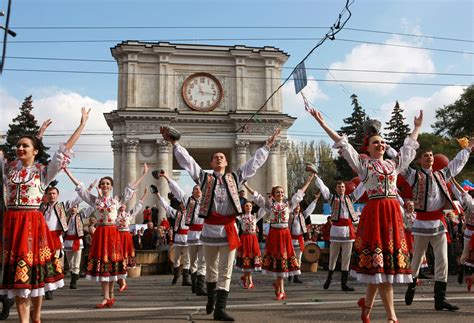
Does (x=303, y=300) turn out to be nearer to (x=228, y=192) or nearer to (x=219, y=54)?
(x=228, y=192)

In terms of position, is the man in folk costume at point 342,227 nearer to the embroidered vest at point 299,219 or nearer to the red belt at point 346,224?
the red belt at point 346,224

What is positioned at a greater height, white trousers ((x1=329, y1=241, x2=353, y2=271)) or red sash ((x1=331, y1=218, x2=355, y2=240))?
red sash ((x1=331, y1=218, x2=355, y2=240))

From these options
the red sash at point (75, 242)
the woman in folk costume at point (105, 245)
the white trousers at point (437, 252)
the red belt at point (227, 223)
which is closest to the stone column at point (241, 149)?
the red sash at point (75, 242)

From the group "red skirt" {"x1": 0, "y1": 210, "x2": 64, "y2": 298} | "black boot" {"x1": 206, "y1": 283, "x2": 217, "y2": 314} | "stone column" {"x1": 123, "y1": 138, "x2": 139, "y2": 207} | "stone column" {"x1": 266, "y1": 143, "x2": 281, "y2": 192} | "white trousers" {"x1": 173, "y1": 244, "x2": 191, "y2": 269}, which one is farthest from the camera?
"stone column" {"x1": 266, "y1": 143, "x2": 281, "y2": 192}

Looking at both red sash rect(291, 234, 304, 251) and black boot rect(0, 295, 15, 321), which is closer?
black boot rect(0, 295, 15, 321)

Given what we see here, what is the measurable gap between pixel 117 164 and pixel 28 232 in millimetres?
28702

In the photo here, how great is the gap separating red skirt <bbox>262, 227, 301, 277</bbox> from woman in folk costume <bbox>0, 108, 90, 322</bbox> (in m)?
4.40

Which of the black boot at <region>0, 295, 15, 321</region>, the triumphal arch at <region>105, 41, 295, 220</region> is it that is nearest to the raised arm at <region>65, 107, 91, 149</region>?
the black boot at <region>0, 295, 15, 321</region>

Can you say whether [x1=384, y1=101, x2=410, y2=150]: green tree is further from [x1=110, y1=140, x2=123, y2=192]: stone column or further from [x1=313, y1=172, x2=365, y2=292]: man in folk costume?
[x1=313, y1=172, x2=365, y2=292]: man in folk costume

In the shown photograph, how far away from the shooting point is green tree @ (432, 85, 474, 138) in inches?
1730

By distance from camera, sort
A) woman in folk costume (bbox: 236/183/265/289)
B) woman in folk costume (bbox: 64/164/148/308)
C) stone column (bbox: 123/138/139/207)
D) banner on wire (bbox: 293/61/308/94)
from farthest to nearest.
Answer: stone column (bbox: 123/138/139/207) < banner on wire (bbox: 293/61/308/94) < woman in folk costume (bbox: 236/183/265/289) < woman in folk costume (bbox: 64/164/148/308)

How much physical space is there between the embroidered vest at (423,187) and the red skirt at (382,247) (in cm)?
196

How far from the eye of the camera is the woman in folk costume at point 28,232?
467 centimetres

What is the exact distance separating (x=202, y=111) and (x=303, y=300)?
87.8 ft
